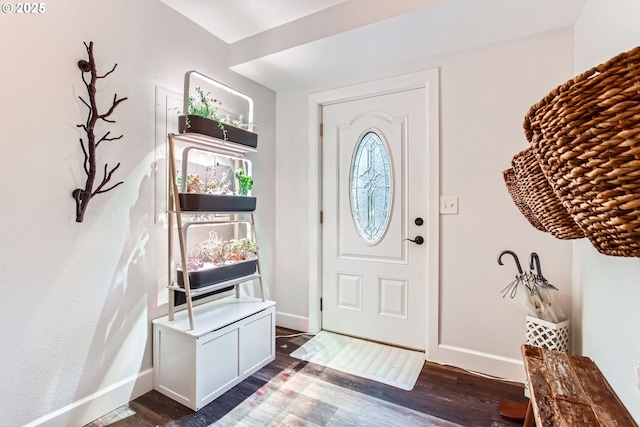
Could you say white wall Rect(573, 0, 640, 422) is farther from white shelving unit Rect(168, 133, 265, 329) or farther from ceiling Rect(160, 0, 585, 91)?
white shelving unit Rect(168, 133, 265, 329)

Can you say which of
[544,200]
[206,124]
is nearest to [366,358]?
[544,200]

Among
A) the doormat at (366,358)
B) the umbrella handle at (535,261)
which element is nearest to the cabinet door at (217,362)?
the doormat at (366,358)

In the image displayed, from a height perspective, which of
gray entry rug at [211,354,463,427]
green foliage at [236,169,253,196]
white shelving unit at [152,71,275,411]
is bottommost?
gray entry rug at [211,354,463,427]

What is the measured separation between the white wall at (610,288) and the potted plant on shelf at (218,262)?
6.30ft

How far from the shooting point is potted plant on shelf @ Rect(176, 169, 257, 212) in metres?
1.74

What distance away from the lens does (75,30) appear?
1.52 metres

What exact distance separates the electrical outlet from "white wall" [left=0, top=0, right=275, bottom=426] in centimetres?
194

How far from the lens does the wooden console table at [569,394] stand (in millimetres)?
923

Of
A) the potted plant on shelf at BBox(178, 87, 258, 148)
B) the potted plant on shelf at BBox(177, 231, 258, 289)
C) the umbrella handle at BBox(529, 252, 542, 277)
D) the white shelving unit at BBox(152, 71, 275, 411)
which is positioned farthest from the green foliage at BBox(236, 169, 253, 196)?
the umbrella handle at BBox(529, 252, 542, 277)

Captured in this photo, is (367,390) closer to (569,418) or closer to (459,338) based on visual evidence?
(459,338)

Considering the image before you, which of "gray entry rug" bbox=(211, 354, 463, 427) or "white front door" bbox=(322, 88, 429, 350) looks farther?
"white front door" bbox=(322, 88, 429, 350)

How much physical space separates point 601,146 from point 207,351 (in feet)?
6.23

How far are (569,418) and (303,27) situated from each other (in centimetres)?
238

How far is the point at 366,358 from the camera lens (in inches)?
88.0
